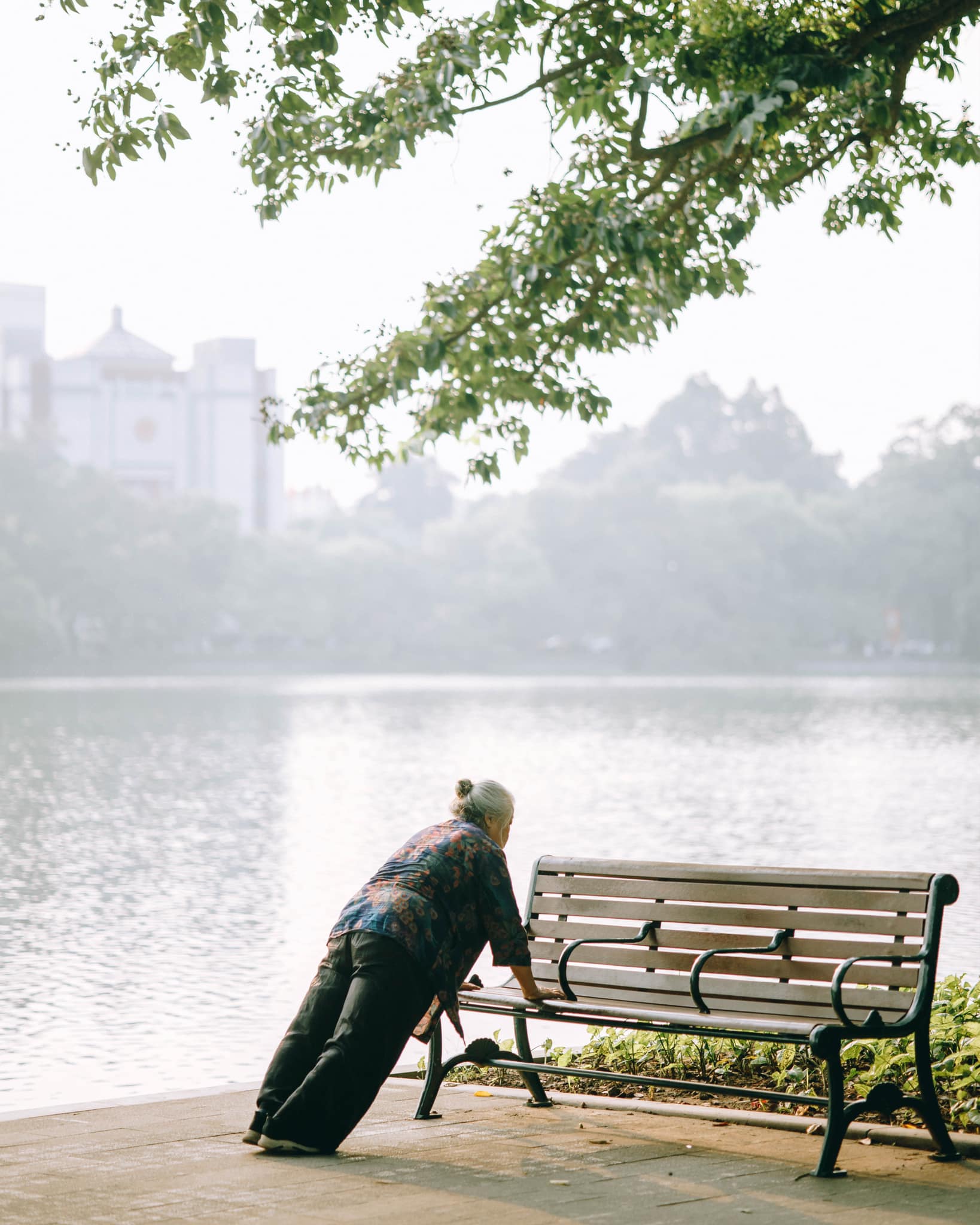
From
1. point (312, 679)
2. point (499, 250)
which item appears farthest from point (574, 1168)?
point (312, 679)

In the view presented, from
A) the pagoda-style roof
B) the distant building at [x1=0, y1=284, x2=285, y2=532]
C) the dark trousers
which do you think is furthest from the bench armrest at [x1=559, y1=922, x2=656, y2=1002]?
the pagoda-style roof

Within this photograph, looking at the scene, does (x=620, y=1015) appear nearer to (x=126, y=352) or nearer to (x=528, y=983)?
(x=528, y=983)

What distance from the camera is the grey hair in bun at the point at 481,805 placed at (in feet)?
17.5

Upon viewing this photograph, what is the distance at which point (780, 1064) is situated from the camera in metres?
5.75

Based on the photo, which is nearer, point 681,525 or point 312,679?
point 312,679

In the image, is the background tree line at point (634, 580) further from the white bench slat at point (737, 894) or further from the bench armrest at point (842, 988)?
the bench armrest at point (842, 988)

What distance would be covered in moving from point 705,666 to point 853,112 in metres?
95.9

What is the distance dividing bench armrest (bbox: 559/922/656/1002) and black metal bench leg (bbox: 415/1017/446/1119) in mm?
411

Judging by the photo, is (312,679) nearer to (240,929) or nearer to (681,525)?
(681,525)

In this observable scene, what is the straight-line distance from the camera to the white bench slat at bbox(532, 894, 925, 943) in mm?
4879

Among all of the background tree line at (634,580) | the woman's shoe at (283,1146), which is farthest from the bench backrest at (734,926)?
the background tree line at (634,580)

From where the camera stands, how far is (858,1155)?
4879 millimetres

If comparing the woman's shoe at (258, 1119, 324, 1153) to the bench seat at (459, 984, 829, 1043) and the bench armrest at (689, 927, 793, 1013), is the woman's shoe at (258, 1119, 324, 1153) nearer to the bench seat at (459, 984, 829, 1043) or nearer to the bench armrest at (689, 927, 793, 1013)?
the bench seat at (459, 984, 829, 1043)

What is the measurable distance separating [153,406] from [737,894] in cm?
10674
